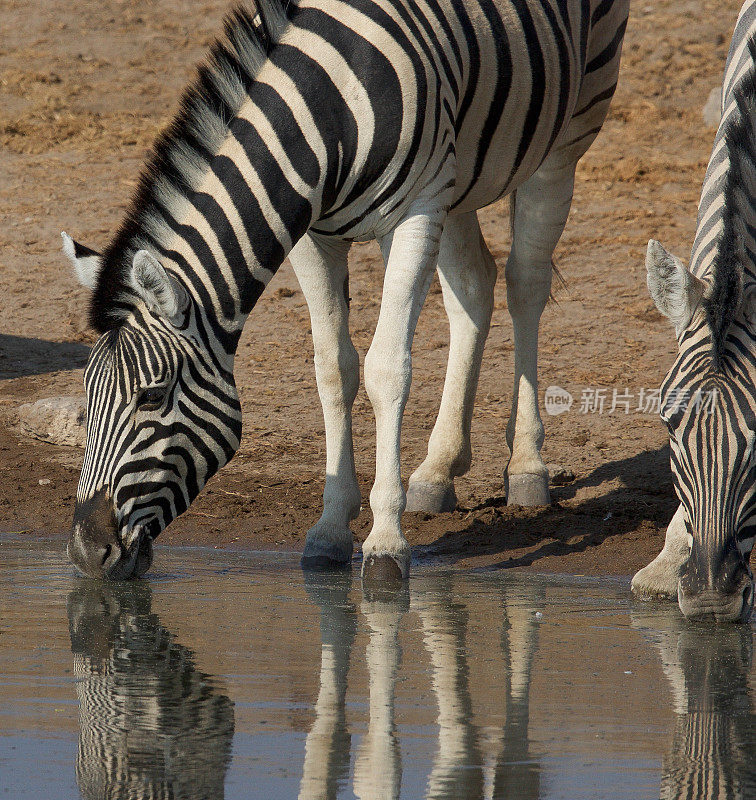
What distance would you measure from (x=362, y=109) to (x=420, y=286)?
0.72 meters

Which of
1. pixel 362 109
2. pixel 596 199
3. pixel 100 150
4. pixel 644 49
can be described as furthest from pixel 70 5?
pixel 362 109

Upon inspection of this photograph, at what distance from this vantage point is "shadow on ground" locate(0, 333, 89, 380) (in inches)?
345

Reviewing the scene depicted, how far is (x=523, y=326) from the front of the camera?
6.84 metres

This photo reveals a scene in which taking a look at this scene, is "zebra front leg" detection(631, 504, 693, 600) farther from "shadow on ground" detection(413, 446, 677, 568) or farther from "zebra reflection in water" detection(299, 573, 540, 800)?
"shadow on ground" detection(413, 446, 677, 568)

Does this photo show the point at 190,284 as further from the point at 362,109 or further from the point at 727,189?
the point at 727,189

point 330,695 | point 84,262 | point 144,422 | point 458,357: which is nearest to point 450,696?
point 330,695

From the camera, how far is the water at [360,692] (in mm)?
2732

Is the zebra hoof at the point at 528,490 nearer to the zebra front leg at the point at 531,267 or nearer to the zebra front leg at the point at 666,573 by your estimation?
the zebra front leg at the point at 531,267

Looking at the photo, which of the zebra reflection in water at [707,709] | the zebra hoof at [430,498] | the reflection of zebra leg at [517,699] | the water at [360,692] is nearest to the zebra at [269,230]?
the water at [360,692]

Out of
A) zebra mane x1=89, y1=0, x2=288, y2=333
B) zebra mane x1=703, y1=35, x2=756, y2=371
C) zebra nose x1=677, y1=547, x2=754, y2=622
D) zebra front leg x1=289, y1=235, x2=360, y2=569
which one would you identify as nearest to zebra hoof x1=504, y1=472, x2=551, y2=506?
zebra front leg x1=289, y1=235, x2=360, y2=569

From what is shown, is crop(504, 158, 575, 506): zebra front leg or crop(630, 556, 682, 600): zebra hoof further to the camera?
crop(504, 158, 575, 506): zebra front leg

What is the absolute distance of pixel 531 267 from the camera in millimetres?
6836

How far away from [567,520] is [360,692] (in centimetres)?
290

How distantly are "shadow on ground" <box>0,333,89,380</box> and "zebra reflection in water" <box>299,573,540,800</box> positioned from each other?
4397 mm
